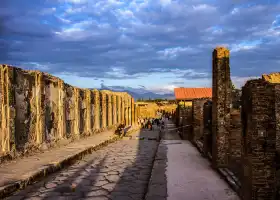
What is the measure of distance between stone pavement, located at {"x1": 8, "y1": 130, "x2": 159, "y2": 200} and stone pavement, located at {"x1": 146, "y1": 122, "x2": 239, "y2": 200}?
31cm

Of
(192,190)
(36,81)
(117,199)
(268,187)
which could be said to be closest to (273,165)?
(268,187)

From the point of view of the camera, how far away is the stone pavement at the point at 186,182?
15.5 feet

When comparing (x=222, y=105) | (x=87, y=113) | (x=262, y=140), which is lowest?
(x=262, y=140)

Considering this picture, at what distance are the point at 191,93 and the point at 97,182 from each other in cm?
3276

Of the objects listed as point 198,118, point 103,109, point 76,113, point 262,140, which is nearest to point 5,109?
point 262,140

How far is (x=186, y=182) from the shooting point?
5566mm

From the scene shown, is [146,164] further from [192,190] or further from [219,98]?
[192,190]

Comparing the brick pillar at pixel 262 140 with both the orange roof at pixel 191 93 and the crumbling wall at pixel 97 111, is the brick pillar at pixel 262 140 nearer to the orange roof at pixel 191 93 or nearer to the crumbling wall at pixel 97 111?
the crumbling wall at pixel 97 111

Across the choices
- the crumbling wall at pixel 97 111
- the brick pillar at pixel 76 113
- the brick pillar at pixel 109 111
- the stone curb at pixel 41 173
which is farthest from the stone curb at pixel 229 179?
the brick pillar at pixel 109 111

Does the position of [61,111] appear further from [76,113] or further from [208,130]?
[208,130]

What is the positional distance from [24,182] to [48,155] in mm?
2792

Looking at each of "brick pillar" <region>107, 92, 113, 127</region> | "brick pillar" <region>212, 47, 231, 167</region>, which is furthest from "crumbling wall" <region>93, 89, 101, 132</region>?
"brick pillar" <region>212, 47, 231, 167</region>

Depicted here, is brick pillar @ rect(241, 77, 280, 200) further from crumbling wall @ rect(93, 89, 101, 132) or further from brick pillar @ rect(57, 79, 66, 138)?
crumbling wall @ rect(93, 89, 101, 132)

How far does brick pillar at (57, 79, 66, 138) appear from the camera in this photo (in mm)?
10961
